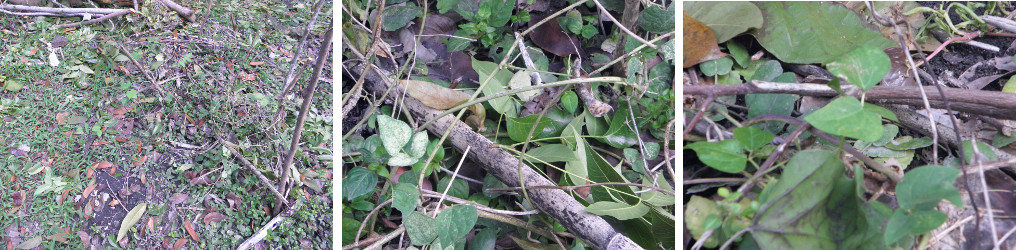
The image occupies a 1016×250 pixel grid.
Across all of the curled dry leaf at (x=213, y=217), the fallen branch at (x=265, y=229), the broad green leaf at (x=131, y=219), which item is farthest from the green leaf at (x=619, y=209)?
the broad green leaf at (x=131, y=219)

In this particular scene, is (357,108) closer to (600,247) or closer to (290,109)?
(290,109)

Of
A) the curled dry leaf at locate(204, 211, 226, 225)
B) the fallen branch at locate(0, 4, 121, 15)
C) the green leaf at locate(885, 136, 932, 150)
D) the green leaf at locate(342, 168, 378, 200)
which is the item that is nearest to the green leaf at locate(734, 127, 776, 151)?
the green leaf at locate(885, 136, 932, 150)

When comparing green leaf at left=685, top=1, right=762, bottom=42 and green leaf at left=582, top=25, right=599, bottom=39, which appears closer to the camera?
green leaf at left=685, top=1, right=762, bottom=42

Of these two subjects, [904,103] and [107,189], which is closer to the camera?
[904,103]

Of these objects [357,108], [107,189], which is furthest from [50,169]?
[357,108]

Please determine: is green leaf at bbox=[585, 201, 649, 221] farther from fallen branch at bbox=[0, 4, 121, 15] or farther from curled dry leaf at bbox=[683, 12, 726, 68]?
fallen branch at bbox=[0, 4, 121, 15]

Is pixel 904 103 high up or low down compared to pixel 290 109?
up
